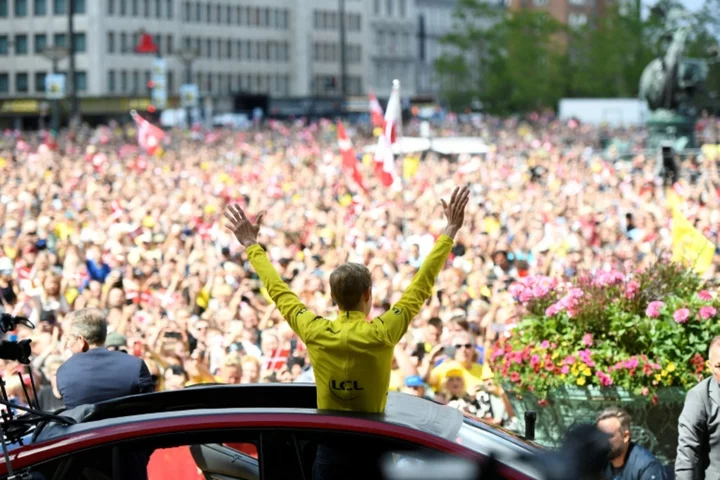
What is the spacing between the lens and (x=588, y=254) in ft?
52.2

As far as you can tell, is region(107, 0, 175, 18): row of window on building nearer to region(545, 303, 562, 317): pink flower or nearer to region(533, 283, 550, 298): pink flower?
region(533, 283, 550, 298): pink flower

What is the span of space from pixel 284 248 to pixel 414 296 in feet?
43.3

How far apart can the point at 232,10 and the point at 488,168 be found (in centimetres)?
8463

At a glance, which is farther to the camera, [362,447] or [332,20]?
[332,20]

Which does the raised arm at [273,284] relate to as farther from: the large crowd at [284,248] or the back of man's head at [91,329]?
the large crowd at [284,248]

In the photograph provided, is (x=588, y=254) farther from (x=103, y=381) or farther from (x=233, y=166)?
(x=233, y=166)

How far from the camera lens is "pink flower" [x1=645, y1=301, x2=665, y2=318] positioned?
25.6 feet

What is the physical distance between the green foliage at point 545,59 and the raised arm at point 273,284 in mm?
85752

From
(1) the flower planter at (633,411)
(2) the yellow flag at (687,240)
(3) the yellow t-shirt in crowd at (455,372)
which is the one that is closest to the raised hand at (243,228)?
(1) the flower planter at (633,411)

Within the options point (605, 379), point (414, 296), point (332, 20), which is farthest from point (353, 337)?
point (332, 20)

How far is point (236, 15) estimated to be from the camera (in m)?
119

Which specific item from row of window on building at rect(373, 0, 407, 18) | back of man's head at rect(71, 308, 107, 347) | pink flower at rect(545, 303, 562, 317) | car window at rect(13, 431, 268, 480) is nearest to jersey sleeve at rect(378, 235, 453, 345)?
car window at rect(13, 431, 268, 480)

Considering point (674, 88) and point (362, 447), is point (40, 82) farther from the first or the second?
point (362, 447)

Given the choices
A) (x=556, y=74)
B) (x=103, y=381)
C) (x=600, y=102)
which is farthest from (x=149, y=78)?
(x=103, y=381)
